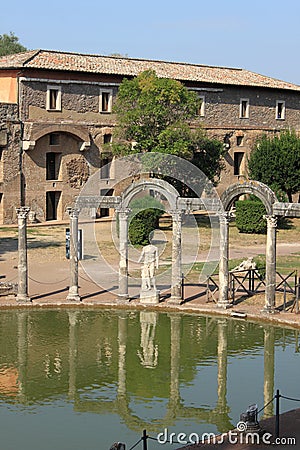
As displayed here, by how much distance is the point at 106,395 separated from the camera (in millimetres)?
15875

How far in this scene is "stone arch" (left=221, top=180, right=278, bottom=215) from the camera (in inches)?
861

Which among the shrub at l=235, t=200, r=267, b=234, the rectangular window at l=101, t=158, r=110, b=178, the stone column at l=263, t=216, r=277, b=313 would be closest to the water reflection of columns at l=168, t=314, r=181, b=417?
the stone column at l=263, t=216, r=277, b=313

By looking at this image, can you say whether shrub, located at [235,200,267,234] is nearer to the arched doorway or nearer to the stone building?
the stone building

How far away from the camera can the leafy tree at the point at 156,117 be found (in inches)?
1601

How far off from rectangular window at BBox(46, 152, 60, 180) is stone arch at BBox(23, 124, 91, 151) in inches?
60.5

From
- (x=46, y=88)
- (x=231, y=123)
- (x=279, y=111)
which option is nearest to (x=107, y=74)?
(x=46, y=88)

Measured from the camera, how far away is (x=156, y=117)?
1623 inches

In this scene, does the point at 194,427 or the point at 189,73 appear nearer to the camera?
the point at 194,427

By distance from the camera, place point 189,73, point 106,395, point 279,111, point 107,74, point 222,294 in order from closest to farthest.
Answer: point 106,395 → point 222,294 → point 107,74 → point 189,73 → point 279,111

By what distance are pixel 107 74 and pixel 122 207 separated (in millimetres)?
21985

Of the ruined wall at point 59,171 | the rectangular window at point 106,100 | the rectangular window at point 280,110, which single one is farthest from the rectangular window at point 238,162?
the ruined wall at point 59,171

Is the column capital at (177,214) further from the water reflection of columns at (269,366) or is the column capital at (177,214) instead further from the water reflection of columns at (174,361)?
the water reflection of columns at (269,366)

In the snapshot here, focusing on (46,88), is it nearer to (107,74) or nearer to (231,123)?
(107,74)

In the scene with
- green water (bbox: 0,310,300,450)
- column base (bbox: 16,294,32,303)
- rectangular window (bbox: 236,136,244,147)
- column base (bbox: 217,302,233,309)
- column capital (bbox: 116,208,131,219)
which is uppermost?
rectangular window (bbox: 236,136,244,147)
